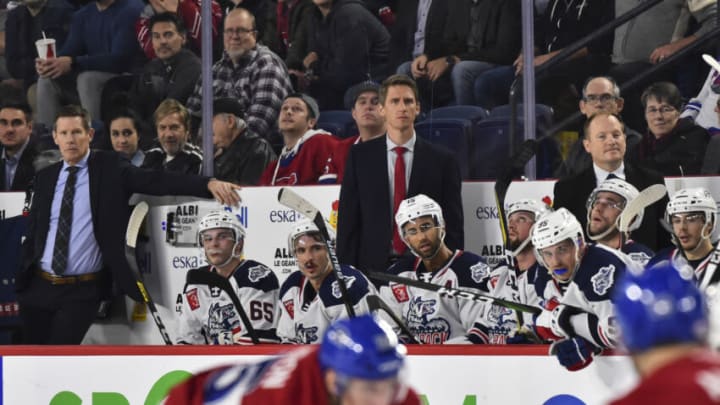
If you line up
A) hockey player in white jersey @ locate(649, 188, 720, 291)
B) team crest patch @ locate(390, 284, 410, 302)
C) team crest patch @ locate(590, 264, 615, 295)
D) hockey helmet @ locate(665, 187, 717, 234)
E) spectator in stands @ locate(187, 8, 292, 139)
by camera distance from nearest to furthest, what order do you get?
1. team crest patch @ locate(590, 264, 615, 295)
2. hockey player in white jersey @ locate(649, 188, 720, 291)
3. hockey helmet @ locate(665, 187, 717, 234)
4. team crest patch @ locate(390, 284, 410, 302)
5. spectator in stands @ locate(187, 8, 292, 139)

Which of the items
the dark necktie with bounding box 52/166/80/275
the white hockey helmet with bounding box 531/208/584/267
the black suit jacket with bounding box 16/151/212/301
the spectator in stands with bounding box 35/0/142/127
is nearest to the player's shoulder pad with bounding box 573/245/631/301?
the white hockey helmet with bounding box 531/208/584/267

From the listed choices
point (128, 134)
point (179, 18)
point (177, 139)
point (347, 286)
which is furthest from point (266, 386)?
point (179, 18)

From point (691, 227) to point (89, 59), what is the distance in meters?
3.40

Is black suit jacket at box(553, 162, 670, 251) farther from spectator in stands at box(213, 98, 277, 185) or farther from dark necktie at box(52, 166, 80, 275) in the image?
dark necktie at box(52, 166, 80, 275)

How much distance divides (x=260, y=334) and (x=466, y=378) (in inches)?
54.3

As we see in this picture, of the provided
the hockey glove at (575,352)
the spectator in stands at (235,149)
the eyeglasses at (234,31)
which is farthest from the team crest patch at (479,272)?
the eyeglasses at (234,31)

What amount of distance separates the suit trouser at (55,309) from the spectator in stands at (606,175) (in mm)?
2303

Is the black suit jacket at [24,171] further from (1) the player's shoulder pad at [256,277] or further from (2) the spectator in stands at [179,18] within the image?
(1) the player's shoulder pad at [256,277]

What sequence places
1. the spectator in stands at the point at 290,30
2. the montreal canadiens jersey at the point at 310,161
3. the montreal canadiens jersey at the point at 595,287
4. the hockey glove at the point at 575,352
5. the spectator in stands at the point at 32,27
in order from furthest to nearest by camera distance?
the spectator in stands at the point at 32,27 → the spectator in stands at the point at 290,30 → the montreal canadiens jersey at the point at 310,161 → the montreal canadiens jersey at the point at 595,287 → the hockey glove at the point at 575,352

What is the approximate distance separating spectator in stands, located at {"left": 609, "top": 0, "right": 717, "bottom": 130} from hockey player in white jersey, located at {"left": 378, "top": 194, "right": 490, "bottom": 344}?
1110mm

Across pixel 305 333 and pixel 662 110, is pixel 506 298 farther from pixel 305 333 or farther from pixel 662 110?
pixel 662 110

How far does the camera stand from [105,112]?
308 inches

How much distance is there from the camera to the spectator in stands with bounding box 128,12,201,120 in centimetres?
764

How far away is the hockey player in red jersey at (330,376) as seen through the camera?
3.47 m
